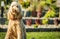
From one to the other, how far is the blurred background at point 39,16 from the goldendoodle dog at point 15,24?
25 centimetres

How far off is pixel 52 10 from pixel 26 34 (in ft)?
1.94

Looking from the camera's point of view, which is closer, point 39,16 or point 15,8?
point 15,8

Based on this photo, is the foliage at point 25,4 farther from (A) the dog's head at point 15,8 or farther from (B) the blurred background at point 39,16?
(A) the dog's head at point 15,8

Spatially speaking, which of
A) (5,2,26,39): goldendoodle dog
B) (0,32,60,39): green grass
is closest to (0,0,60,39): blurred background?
(0,32,60,39): green grass

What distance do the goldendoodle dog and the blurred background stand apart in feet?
0.83

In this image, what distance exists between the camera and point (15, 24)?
13.0ft

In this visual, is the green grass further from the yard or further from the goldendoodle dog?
the goldendoodle dog

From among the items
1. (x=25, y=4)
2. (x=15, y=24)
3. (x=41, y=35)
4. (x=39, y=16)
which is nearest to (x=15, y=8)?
(x=15, y=24)

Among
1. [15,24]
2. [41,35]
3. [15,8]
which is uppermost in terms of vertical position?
[15,8]

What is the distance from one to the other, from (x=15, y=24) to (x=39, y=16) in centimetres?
52

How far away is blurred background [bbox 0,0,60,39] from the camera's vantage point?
426cm

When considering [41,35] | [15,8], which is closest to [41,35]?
[41,35]

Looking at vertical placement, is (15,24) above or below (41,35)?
above

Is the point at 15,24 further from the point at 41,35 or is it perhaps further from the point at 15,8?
the point at 41,35
